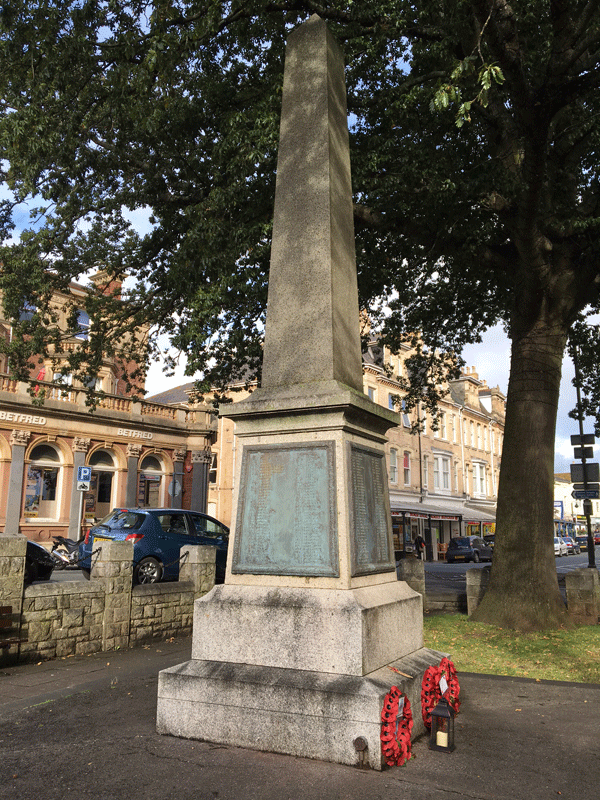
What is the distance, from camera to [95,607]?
30.2 feet

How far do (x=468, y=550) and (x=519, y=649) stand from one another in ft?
103

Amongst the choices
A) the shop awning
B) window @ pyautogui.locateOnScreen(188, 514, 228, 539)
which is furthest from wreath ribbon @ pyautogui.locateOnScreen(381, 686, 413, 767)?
the shop awning

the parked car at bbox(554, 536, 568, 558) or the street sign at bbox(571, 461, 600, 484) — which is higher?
the street sign at bbox(571, 461, 600, 484)

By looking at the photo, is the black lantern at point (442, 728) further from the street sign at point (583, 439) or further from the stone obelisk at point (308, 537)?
the street sign at point (583, 439)

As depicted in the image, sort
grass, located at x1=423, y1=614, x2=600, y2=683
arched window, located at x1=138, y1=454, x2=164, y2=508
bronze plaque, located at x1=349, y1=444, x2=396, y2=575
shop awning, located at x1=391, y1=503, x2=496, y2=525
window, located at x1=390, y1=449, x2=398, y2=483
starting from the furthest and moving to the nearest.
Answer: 1. window, located at x1=390, y1=449, x2=398, y2=483
2. shop awning, located at x1=391, y1=503, x2=496, y2=525
3. arched window, located at x1=138, y1=454, x2=164, y2=508
4. grass, located at x1=423, y1=614, x2=600, y2=683
5. bronze plaque, located at x1=349, y1=444, x2=396, y2=575

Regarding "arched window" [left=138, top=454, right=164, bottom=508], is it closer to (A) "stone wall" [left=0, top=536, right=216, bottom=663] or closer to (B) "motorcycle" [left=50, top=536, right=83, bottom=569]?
(B) "motorcycle" [left=50, top=536, right=83, bottom=569]

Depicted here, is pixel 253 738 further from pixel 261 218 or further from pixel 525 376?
pixel 261 218

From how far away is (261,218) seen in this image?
11.7 meters

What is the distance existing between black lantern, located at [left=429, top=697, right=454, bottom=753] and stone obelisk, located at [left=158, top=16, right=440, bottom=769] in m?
0.22

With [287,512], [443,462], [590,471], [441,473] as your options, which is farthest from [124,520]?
[443,462]

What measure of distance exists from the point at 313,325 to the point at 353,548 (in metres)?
1.92

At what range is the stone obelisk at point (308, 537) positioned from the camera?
439 centimetres

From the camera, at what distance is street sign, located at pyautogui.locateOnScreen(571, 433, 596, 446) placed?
19183 millimetres

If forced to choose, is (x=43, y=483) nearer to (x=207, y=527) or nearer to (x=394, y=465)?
(x=207, y=527)
